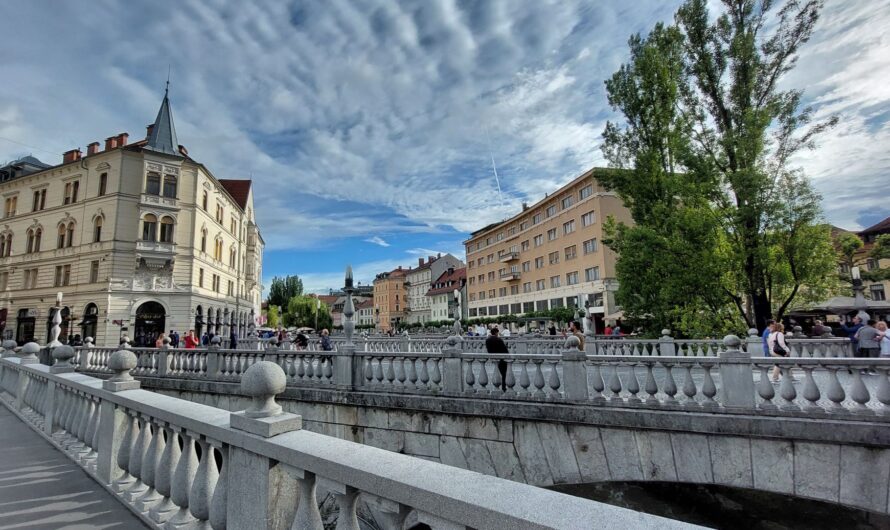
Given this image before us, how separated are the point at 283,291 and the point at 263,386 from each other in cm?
8501

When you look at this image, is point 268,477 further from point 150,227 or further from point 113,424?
point 150,227

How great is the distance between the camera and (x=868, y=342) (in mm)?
10289

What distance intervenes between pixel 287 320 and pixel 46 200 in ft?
143

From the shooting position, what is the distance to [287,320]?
7462cm

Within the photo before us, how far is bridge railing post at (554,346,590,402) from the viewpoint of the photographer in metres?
6.91

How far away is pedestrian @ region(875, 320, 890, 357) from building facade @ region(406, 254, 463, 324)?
281 feet

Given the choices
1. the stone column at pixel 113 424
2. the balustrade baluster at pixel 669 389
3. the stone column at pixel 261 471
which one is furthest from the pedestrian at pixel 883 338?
the stone column at pixel 113 424

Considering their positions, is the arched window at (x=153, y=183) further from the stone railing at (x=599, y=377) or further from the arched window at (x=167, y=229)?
the stone railing at (x=599, y=377)

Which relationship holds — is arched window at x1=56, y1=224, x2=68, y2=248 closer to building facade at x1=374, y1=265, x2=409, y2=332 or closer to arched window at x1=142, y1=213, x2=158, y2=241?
arched window at x1=142, y1=213, x2=158, y2=241

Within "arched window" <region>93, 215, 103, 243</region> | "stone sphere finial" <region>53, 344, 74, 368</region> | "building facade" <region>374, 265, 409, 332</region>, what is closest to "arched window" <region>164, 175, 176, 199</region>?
"arched window" <region>93, 215, 103, 243</region>

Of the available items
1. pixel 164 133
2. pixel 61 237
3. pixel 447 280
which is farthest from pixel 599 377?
pixel 447 280

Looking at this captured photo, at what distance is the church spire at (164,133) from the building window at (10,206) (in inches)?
541

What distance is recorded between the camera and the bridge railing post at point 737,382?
6.09 meters

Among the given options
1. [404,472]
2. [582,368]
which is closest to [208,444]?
[404,472]
